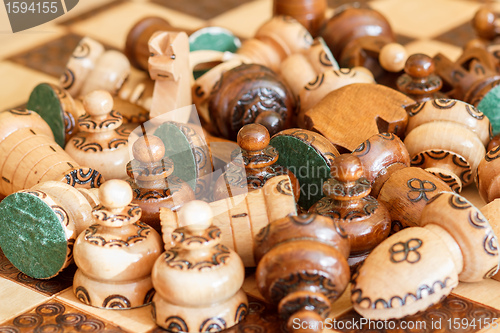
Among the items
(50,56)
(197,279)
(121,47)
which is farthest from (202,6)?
(197,279)

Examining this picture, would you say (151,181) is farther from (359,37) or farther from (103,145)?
(359,37)

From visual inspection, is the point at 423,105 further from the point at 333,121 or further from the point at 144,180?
the point at 144,180

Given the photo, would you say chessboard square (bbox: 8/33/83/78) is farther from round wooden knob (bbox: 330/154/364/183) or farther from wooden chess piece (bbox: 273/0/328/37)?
round wooden knob (bbox: 330/154/364/183)

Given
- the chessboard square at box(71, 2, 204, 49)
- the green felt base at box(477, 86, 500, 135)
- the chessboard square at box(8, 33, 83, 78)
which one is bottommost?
the chessboard square at box(71, 2, 204, 49)

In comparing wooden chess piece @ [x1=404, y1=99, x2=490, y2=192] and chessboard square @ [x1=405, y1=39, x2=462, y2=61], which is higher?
wooden chess piece @ [x1=404, y1=99, x2=490, y2=192]

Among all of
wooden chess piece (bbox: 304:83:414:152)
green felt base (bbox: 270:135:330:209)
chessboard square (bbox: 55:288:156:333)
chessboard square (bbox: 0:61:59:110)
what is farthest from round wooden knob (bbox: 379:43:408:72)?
chessboard square (bbox: 0:61:59:110)

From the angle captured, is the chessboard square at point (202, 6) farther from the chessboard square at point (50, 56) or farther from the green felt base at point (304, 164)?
the green felt base at point (304, 164)

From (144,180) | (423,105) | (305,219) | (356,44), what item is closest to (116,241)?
(144,180)
